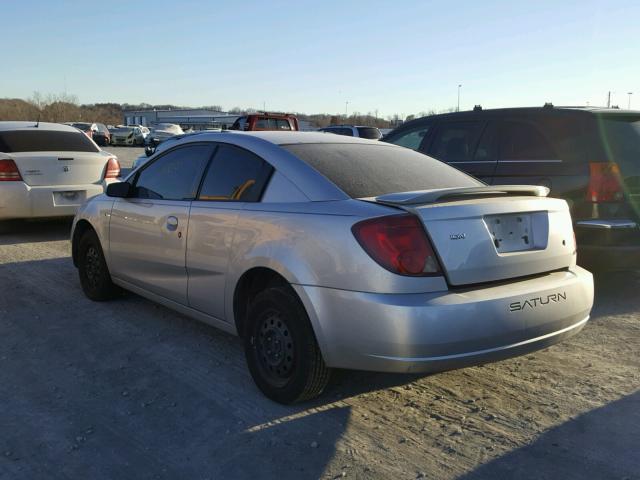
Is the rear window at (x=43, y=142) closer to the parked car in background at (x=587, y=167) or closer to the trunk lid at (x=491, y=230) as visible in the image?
the parked car in background at (x=587, y=167)

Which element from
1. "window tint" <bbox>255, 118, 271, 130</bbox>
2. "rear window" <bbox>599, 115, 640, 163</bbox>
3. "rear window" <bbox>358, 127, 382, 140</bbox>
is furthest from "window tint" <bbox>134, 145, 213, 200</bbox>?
"rear window" <bbox>358, 127, 382, 140</bbox>

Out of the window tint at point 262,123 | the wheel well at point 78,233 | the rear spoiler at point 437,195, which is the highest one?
the window tint at point 262,123

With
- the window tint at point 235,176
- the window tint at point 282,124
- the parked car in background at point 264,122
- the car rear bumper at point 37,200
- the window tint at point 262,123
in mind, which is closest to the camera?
the window tint at point 235,176

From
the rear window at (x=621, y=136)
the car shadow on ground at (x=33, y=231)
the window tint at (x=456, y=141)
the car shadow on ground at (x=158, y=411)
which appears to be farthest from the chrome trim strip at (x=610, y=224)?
the car shadow on ground at (x=33, y=231)

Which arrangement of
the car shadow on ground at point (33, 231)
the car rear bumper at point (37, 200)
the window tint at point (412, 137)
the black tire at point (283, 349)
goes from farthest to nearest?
1. the car shadow on ground at point (33, 231)
2. the car rear bumper at point (37, 200)
3. the window tint at point (412, 137)
4. the black tire at point (283, 349)

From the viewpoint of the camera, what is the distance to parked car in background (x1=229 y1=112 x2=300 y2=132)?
17281 mm

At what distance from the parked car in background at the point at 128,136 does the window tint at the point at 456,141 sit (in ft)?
134

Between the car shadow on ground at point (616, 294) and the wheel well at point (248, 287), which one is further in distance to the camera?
the car shadow on ground at point (616, 294)

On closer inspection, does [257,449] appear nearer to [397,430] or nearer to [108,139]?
[397,430]

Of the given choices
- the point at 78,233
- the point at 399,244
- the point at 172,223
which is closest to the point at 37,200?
the point at 78,233

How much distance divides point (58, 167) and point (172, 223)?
4.90 m

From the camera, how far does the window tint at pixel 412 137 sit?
721 cm

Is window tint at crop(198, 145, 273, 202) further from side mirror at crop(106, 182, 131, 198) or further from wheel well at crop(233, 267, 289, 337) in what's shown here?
side mirror at crop(106, 182, 131, 198)

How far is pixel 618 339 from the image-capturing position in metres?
4.50
